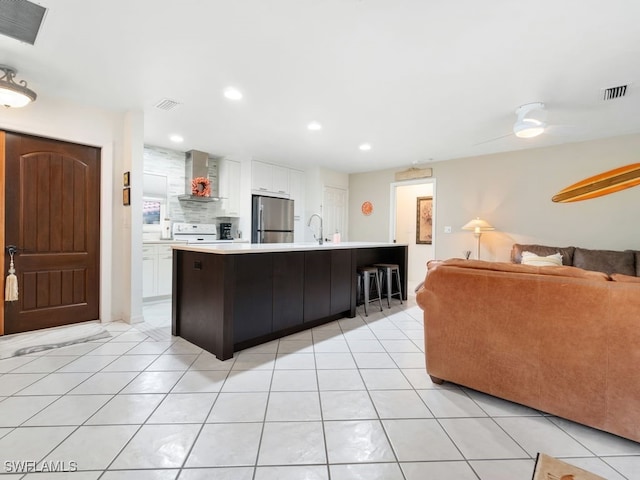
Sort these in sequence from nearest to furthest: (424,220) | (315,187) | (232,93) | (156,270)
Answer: (232,93), (156,270), (315,187), (424,220)

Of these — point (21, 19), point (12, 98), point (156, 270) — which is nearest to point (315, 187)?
point (156, 270)

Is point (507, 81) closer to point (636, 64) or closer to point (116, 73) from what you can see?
point (636, 64)

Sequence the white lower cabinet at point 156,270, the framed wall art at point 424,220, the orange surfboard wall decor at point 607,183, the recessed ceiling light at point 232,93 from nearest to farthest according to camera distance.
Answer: the orange surfboard wall decor at point 607,183 < the recessed ceiling light at point 232,93 < the white lower cabinet at point 156,270 < the framed wall art at point 424,220

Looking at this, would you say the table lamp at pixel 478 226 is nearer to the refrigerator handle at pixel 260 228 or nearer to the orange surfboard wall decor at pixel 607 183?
the refrigerator handle at pixel 260 228

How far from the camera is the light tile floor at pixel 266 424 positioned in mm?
1344

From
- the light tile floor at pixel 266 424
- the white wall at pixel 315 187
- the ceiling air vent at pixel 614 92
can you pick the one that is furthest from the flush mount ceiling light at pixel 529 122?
the white wall at pixel 315 187

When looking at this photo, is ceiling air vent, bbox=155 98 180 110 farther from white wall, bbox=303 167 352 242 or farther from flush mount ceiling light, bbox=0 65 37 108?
white wall, bbox=303 167 352 242

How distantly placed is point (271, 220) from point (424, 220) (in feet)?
11.3

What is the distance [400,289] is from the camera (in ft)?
15.4

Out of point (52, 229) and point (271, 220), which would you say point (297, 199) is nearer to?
point (271, 220)

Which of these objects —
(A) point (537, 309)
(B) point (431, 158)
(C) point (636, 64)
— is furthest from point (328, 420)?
(B) point (431, 158)

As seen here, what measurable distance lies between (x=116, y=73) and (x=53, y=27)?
580 mm

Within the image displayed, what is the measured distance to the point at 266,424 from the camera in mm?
1630

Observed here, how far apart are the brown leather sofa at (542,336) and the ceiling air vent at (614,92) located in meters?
2.39
